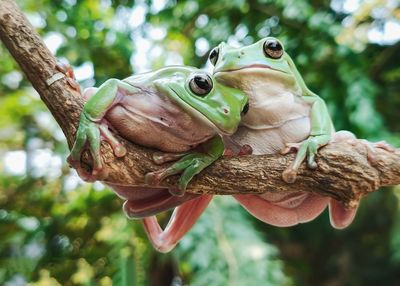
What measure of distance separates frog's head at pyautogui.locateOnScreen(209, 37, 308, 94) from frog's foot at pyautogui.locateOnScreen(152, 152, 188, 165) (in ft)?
0.52

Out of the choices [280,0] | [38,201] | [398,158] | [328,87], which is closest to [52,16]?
[38,201]

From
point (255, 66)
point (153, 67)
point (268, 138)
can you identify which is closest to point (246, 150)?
point (268, 138)

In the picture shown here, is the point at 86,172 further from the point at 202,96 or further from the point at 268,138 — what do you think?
the point at 268,138

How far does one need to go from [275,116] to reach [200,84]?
0.20 m

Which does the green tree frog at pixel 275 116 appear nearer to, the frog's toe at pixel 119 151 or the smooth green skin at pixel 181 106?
the smooth green skin at pixel 181 106

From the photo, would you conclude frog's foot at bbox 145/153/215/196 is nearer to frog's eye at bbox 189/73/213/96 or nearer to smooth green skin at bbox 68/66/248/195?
smooth green skin at bbox 68/66/248/195

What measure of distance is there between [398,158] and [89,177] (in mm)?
511

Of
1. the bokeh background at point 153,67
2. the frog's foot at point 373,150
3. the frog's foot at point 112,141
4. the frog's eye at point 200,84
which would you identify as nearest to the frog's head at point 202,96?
the frog's eye at point 200,84

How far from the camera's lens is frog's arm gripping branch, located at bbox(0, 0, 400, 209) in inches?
38.3

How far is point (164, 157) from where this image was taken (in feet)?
3.22

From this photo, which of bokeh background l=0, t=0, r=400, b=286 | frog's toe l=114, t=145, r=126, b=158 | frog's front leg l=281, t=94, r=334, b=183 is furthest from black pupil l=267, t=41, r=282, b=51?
bokeh background l=0, t=0, r=400, b=286

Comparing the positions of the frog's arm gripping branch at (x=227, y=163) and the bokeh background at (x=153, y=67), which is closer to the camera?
the frog's arm gripping branch at (x=227, y=163)

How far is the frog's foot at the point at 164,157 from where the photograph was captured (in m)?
0.98

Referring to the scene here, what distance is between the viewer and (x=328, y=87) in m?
2.25
